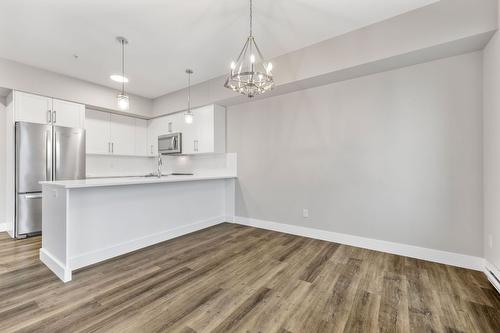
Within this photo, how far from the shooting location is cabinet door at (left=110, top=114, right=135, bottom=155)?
5.11 m

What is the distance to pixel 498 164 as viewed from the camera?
2.05 m

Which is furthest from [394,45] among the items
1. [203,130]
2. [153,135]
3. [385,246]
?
[153,135]

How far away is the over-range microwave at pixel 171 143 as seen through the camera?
16.4 feet

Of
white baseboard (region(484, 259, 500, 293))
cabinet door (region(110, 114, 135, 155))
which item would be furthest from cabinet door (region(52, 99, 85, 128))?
white baseboard (region(484, 259, 500, 293))

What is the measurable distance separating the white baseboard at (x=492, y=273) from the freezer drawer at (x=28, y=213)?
239 inches

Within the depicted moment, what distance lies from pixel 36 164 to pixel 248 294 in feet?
13.5

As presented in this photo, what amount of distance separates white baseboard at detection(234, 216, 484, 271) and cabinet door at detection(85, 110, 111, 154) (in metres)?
3.75

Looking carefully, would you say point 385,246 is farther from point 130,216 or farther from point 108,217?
point 108,217

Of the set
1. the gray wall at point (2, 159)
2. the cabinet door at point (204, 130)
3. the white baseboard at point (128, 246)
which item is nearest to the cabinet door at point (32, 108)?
the gray wall at point (2, 159)

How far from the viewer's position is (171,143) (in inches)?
199

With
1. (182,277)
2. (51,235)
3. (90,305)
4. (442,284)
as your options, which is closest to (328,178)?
(442,284)

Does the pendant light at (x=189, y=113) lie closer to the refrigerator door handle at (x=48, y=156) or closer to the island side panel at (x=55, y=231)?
the island side panel at (x=55, y=231)

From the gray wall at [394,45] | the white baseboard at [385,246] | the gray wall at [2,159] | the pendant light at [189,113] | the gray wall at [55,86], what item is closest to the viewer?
the gray wall at [394,45]

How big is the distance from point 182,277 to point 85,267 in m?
1.17
